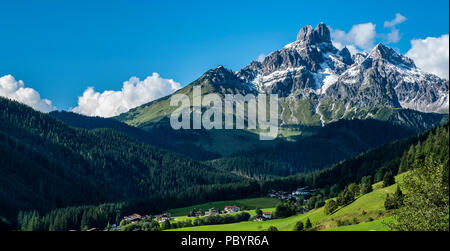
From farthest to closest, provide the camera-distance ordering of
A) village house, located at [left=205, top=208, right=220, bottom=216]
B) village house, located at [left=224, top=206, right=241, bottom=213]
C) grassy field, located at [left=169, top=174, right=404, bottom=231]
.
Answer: village house, located at [left=224, top=206, right=241, bottom=213]
village house, located at [left=205, top=208, right=220, bottom=216]
grassy field, located at [left=169, top=174, right=404, bottom=231]

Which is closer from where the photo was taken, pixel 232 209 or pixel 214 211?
pixel 214 211

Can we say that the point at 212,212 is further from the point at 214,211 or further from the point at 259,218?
the point at 259,218

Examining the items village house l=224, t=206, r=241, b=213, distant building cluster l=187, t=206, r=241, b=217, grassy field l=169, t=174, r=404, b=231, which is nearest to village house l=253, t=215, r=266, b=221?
grassy field l=169, t=174, r=404, b=231

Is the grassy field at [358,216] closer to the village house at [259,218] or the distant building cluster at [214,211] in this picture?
the village house at [259,218]

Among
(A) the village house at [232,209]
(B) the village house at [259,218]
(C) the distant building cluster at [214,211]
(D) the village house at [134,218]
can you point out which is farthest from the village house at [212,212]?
(D) the village house at [134,218]

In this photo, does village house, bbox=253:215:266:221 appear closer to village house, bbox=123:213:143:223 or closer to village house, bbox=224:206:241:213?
village house, bbox=224:206:241:213

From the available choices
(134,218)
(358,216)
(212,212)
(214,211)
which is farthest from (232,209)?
(358,216)

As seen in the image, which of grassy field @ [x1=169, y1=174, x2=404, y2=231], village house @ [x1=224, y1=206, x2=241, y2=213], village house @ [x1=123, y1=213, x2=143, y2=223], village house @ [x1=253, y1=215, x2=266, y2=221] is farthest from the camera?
village house @ [x1=123, y1=213, x2=143, y2=223]

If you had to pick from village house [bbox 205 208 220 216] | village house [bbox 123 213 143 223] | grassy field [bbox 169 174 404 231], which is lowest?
village house [bbox 123 213 143 223]

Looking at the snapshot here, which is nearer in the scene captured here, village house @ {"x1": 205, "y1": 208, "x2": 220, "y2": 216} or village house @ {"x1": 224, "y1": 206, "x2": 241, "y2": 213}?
village house @ {"x1": 205, "y1": 208, "x2": 220, "y2": 216}
